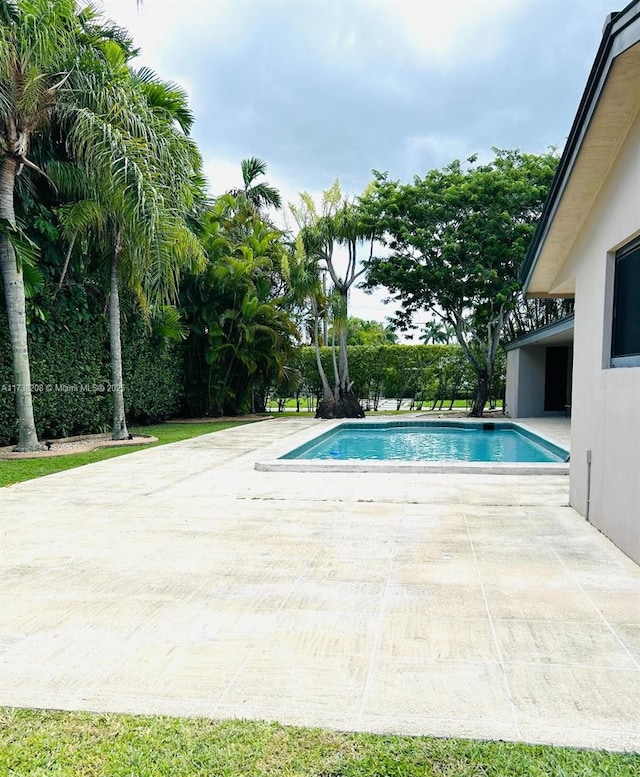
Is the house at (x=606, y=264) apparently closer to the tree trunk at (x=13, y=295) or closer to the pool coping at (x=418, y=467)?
the pool coping at (x=418, y=467)

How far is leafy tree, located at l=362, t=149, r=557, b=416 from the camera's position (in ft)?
61.4

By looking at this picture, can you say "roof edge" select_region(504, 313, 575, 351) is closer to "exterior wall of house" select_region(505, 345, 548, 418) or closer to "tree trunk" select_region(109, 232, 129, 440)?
"exterior wall of house" select_region(505, 345, 548, 418)

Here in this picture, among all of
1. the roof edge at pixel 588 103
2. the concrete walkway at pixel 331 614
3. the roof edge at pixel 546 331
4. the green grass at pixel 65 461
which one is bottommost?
the green grass at pixel 65 461

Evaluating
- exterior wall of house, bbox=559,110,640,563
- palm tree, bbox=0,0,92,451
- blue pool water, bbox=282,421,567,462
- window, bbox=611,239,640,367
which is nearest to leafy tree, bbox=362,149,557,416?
blue pool water, bbox=282,421,567,462

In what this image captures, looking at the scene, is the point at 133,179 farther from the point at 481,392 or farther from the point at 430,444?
the point at 481,392

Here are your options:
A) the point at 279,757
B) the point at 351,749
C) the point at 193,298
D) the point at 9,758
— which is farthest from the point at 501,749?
the point at 193,298

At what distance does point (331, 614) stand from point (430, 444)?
12.2 m

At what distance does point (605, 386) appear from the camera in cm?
562

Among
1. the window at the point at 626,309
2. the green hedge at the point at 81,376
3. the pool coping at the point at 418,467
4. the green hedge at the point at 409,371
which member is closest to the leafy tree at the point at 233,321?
the green hedge at the point at 81,376

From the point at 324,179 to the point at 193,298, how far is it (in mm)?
6395

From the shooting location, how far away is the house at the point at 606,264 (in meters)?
4.73

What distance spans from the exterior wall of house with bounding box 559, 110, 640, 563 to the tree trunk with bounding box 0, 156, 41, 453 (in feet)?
31.2

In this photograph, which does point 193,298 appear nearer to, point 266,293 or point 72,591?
point 266,293

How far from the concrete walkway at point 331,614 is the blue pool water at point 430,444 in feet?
17.7
